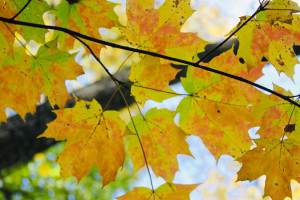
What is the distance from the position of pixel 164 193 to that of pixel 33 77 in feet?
1.33

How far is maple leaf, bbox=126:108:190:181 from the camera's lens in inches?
36.9

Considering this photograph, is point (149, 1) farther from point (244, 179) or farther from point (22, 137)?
point (22, 137)

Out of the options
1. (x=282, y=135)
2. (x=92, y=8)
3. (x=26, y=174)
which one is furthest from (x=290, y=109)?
(x=26, y=174)

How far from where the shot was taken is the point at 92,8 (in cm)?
95

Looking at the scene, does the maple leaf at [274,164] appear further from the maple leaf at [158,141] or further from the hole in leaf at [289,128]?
the maple leaf at [158,141]

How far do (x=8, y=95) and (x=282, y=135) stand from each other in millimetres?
655

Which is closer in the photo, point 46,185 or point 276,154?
point 276,154

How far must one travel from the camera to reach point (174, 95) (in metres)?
0.90

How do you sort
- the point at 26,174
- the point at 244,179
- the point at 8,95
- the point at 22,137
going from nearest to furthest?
the point at 244,179 < the point at 8,95 < the point at 22,137 < the point at 26,174

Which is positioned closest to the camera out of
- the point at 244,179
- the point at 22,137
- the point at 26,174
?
the point at 244,179

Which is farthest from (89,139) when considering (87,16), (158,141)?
(87,16)

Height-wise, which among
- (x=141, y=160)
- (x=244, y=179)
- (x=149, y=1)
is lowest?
(x=244, y=179)

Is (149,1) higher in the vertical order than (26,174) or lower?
lower

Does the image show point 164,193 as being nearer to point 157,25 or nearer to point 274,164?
point 274,164
